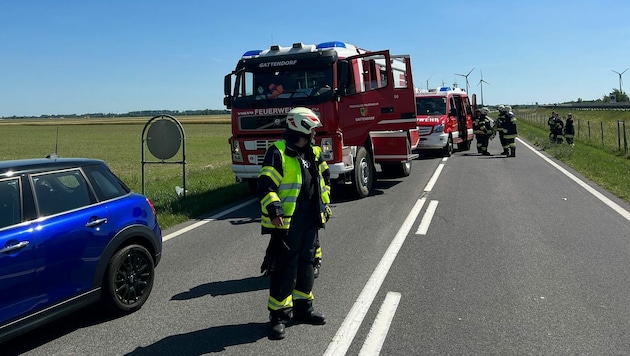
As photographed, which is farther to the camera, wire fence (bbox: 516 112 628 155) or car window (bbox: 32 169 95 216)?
wire fence (bbox: 516 112 628 155)

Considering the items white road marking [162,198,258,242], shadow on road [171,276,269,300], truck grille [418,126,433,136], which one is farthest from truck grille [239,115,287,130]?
truck grille [418,126,433,136]

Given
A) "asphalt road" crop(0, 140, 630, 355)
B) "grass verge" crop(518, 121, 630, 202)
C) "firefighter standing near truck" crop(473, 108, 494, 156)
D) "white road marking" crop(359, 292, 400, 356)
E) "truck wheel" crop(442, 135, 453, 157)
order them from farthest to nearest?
"truck wheel" crop(442, 135, 453, 157)
"firefighter standing near truck" crop(473, 108, 494, 156)
"grass verge" crop(518, 121, 630, 202)
"asphalt road" crop(0, 140, 630, 355)
"white road marking" crop(359, 292, 400, 356)

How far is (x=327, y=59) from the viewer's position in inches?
379

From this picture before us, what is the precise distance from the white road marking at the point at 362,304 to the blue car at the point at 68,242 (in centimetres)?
195

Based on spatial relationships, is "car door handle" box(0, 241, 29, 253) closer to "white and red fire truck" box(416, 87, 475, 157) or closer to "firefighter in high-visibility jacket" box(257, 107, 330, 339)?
"firefighter in high-visibility jacket" box(257, 107, 330, 339)

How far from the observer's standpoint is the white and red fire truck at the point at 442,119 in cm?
1903

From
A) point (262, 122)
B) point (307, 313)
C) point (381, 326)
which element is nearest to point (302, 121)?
point (307, 313)

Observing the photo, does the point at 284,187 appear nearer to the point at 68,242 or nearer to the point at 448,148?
the point at 68,242

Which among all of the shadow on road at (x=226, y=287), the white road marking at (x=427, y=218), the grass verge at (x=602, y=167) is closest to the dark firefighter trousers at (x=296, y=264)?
the shadow on road at (x=226, y=287)

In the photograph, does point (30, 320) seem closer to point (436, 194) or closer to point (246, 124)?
point (246, 124)

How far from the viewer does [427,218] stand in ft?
27.7

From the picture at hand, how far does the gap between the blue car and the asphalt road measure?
32cm

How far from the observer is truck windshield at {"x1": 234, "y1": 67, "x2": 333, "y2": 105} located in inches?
379

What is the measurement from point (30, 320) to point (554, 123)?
23913 mm
